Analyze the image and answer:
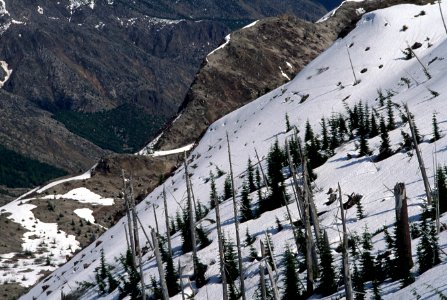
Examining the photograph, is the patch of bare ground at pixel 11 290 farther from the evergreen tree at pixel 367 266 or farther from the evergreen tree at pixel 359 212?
the evergreen tree at pixel 367 266

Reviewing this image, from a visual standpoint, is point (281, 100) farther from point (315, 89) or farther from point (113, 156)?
point (113, 156)

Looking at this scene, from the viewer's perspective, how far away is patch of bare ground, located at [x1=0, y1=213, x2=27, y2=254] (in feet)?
277

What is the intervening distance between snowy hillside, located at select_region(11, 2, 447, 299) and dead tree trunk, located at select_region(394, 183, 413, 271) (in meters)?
0.96

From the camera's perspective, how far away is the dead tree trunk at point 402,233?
21.9 metres

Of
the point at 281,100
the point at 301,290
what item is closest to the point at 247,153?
the point at 281,100

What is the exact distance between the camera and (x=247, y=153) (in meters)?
59.7

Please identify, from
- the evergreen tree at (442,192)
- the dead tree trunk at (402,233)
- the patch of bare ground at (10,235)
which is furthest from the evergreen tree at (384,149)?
the patch of bare ground at (10,235)

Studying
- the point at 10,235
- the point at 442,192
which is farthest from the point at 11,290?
the point at 442,192

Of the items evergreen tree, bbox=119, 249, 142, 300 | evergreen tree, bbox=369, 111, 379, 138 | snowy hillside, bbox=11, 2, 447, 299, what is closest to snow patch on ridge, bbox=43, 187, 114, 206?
snowy hillside, bbox=11, 2, 447, 299

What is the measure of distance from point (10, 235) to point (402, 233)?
246 feet

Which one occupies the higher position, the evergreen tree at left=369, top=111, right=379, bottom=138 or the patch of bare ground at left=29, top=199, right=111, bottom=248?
the patch of bare ground at left=29, top=199, right=111, bottom=248

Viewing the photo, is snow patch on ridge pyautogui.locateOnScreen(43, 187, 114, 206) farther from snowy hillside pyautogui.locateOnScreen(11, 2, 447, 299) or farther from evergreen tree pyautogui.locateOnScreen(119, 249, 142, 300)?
evergreen tree pyautogui.locateOnScreen(119, 249, 142, 300)

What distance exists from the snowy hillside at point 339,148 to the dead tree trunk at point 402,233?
96 centimetres

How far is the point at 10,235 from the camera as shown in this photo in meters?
88.9
